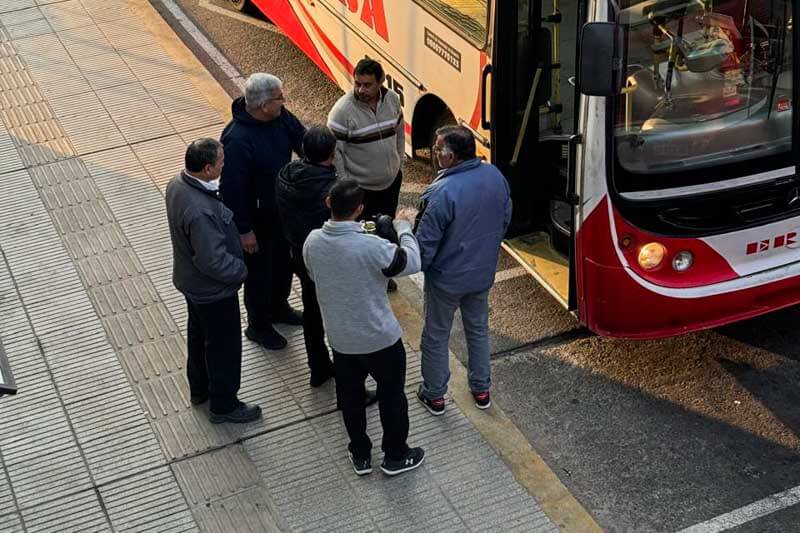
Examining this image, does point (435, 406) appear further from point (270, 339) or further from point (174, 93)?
point (174, 93)

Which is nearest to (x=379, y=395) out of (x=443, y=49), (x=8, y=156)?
(x=443, y=49)

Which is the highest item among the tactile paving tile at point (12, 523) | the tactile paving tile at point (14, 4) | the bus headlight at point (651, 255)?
the bus headlight at point (651, 255)

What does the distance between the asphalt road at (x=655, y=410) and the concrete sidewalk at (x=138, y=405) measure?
47cm

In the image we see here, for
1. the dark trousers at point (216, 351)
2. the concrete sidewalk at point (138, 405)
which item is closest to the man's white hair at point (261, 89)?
the dark trousers at point (216, 351)

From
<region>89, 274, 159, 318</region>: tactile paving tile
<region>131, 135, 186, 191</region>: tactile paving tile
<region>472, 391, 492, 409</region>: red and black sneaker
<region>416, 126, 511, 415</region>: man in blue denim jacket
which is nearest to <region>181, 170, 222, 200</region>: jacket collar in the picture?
<region>416, 126, 511, 415</region>: man in blue denim jacket

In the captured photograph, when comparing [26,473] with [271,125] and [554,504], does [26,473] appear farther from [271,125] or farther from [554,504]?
[554,504]

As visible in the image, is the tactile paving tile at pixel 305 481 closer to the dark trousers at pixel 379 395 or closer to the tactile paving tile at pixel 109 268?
the dark trousers at pixel 379 395

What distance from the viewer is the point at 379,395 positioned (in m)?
6.02

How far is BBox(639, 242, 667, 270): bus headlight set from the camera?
257 inches

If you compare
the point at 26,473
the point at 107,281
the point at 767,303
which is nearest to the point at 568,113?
the point at 767,303

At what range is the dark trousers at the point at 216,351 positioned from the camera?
6262mm

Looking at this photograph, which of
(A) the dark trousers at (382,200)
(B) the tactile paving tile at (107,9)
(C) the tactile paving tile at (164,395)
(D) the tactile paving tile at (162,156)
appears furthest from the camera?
(B) the tactile paving tile at (107,9)

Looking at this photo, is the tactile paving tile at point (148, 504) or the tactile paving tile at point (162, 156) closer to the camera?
the tactile paving tile at point (148, 504)

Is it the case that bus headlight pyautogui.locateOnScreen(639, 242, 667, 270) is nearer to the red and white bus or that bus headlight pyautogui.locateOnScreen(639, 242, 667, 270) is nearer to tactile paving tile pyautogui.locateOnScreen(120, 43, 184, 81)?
the red and white bus
